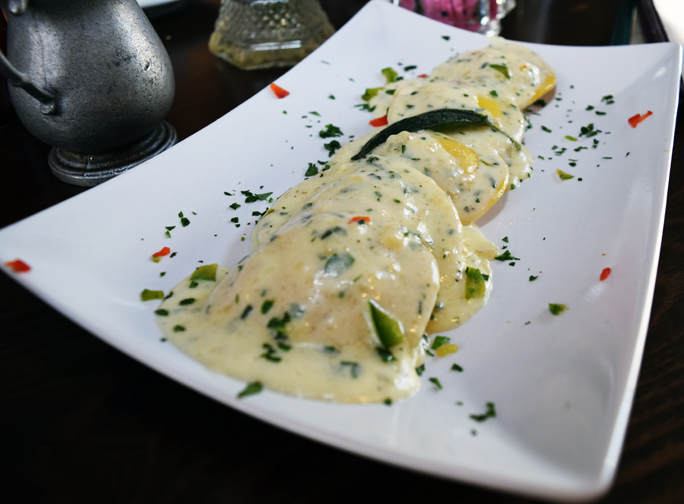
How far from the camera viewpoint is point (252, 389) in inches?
58.0

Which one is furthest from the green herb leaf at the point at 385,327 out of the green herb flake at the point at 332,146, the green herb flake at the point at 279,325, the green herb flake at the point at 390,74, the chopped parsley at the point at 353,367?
the green herb flake at the point at 390,74

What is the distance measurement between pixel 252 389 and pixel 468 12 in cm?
384

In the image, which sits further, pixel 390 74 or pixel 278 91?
pixel 390 74

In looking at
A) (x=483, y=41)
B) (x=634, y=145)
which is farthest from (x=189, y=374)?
(x=483, y=41)

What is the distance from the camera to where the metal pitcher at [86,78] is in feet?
7.41

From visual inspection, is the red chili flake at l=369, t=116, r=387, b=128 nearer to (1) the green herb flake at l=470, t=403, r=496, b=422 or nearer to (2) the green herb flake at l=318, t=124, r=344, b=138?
(2) the green herb flake at l=318, t=124, r=344, b=138

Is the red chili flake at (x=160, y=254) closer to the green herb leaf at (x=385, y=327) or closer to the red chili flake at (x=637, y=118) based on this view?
the green herb leaf at (x=385, y=327)

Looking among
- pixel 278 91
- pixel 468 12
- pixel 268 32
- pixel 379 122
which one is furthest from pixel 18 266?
pixel 468 12

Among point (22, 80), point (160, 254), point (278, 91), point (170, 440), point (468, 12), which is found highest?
point (22, 80)

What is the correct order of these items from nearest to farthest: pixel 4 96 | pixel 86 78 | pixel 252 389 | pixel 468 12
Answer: pixel 252 389, pixel 86 78, pixel 4 96, pixel 468 12

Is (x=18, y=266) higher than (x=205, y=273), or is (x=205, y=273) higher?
(x=18, y=266)

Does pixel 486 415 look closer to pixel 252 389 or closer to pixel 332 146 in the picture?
pixel 252 389

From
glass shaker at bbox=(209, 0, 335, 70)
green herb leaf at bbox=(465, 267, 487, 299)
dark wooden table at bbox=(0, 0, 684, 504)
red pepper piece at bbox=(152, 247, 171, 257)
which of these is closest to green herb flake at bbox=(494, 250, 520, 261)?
green herb leaf at bbox=(465, 267, 487, 299)

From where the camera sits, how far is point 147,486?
4.72 feet
